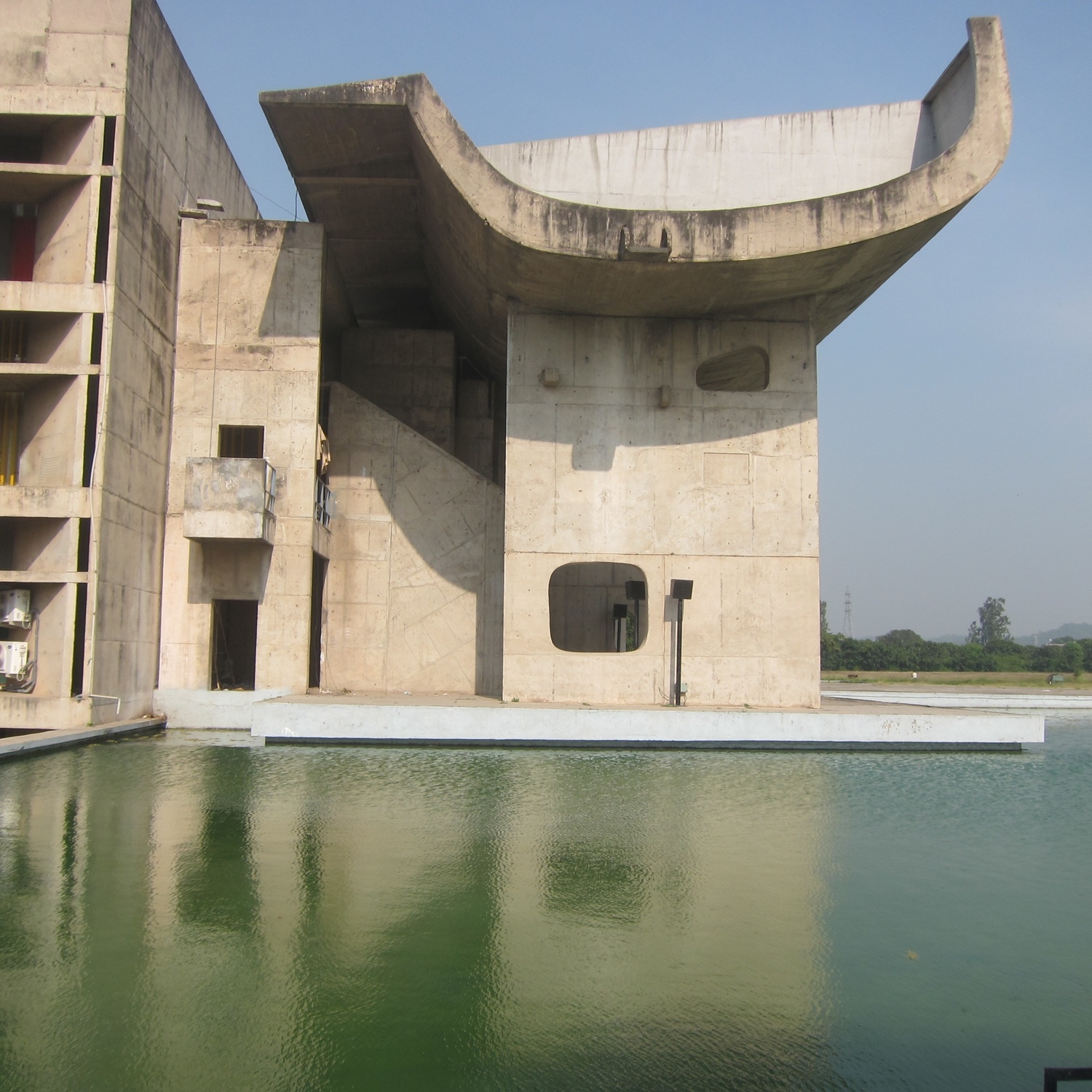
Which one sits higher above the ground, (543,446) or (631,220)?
(631,220)

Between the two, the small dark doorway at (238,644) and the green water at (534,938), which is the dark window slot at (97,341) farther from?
the green water at (534,938)

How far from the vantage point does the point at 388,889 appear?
5883mm

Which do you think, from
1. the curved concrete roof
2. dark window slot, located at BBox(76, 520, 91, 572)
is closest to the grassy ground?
the curved concrete roof

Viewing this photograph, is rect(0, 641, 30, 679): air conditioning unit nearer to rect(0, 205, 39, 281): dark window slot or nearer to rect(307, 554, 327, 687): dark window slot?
rect(307, 554, 327, 687): dark window slot

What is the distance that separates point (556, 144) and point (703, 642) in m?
7.66

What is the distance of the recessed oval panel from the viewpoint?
16831 mm

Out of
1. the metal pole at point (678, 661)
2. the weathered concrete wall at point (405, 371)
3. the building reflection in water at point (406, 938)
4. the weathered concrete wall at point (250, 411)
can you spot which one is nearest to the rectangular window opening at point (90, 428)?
the weathered concrete wall at point (250, 411)

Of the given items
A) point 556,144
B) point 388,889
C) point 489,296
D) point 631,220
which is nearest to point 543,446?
point 489,296

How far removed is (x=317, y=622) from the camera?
1830 cm

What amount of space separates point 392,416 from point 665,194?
19.3 ft

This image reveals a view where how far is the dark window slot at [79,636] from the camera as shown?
13.3m

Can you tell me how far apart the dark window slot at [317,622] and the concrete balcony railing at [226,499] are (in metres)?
1.98

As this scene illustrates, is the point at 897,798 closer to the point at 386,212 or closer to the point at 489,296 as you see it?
the point at 489,296

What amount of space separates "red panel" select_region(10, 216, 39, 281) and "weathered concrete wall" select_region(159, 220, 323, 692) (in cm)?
214
